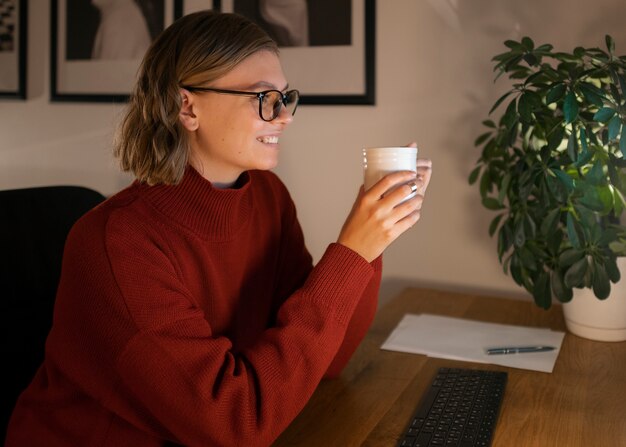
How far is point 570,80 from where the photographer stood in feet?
4.40

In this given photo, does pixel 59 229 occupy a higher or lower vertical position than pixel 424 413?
higher

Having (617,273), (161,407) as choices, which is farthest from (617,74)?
(161,407)

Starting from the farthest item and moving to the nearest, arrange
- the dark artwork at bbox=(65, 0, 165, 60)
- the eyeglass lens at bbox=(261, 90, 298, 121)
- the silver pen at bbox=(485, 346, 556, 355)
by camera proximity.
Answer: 1. the dark artwork at bbox=(65, 0, 165, 60)
2. the silver pen at bbox=(485, 346, 556, 355)
3. the eyeglass lens at bbox=(261, 90, 298, 121)

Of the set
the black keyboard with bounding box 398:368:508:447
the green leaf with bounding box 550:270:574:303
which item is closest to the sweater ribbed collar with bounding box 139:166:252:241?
the black keyboard with bounding box 398:368:508:447

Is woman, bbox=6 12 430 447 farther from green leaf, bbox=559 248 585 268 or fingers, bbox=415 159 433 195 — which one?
green leaf, bbox=559 248 585 268

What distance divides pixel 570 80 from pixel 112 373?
1036mm

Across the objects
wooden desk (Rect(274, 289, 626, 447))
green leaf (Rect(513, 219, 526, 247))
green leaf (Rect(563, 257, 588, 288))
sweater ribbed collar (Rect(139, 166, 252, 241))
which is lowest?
wooden desk (Rect(274, 289, 626, 447))

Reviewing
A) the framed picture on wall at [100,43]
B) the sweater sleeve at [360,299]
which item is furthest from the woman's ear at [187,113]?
the framed picture on wall at [100,43]

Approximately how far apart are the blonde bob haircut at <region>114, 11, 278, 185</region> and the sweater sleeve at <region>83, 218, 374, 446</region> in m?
0.16

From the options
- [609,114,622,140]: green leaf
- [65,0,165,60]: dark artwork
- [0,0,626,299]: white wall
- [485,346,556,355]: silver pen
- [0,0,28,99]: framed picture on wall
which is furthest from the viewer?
[0,0,28,99]: framed picture on wall

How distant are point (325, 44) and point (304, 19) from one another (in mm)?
92

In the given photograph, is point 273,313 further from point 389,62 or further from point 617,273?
point 389,62

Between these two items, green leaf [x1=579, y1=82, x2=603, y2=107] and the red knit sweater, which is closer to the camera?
the red knit sweater

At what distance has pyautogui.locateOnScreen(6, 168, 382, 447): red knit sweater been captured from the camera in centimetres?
90
